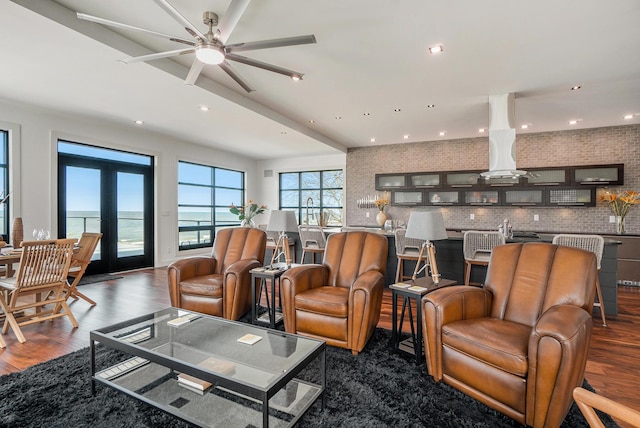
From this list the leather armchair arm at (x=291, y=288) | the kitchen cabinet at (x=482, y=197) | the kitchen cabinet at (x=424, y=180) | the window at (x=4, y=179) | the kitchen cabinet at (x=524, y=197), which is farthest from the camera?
the kitchen cabinet at (x=424, y=180)

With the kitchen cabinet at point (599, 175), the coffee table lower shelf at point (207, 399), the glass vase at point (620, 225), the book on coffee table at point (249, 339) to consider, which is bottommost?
the coffee table lower shelf at point (207, 399)

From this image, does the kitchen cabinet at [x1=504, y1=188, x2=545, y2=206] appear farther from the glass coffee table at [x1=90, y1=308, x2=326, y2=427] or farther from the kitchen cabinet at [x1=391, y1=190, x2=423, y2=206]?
the glass coffee table at [x1=90, y1=308, x2=326, y2=427]

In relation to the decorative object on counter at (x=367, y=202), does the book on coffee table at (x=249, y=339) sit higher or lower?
lower

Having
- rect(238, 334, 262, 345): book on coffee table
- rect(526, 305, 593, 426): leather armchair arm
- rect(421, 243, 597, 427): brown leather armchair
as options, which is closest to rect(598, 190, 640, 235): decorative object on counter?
rect(421, 243, 597, 427): brown leather armchair

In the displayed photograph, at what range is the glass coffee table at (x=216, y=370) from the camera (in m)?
1.68

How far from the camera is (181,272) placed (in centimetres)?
346

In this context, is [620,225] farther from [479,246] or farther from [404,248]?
[404,248]

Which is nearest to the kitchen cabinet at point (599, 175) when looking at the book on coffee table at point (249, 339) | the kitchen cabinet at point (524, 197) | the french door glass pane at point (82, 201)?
the kitchen cabinet at point (524, 197)

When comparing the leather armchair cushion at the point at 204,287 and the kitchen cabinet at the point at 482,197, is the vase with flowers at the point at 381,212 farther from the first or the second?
the leather armchair cushion at the point at 204,287

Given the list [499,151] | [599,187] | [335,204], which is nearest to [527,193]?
[599,187]

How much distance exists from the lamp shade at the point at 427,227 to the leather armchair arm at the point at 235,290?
1748mm

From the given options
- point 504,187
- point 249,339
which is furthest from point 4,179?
point 504,187

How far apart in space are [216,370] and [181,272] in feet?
6.51

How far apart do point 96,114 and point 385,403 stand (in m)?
6.14
